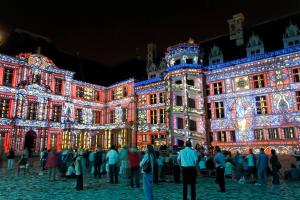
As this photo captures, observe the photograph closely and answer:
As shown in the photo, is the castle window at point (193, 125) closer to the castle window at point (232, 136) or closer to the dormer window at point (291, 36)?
the castle window at point (232, 136)

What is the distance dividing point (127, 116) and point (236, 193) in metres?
27.0

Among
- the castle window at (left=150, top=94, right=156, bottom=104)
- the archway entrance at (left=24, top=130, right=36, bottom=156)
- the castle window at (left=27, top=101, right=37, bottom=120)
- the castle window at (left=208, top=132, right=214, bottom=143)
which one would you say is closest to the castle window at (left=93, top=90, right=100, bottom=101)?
the castle window at (left=27, top=101, right=37, bottom=120)

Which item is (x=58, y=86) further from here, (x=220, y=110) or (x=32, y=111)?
(x=220, y=110)

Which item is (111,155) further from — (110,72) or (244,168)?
(110,72)

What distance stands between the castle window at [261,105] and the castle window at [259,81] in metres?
1.27

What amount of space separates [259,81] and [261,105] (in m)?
2.56

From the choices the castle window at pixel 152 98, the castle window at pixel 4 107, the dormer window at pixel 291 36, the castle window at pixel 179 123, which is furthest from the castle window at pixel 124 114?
the dormer window at pixel 291 36

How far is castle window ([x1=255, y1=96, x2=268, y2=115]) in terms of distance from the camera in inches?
1022

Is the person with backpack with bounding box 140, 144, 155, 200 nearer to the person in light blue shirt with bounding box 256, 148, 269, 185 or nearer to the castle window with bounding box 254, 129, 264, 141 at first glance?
the person in light blue shirt with bounding box 256, 148, 269, 185

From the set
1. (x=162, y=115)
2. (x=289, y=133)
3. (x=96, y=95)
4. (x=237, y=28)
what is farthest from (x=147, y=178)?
(x=96, y=95)

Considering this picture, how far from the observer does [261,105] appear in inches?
1031

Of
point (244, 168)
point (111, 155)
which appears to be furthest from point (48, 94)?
point (244, 168)

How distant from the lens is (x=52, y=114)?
1298 inches

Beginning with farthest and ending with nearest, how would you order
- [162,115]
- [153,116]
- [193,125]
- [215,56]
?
[153,116] < [162,115] < [215,56] < [193,125]
